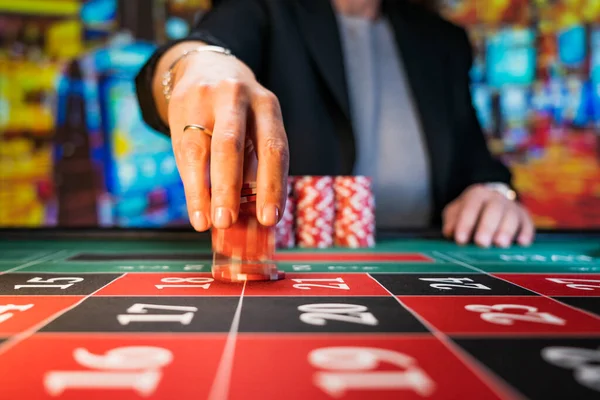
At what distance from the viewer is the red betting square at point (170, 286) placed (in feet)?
3.65

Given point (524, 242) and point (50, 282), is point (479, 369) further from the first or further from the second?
point (524, 242)

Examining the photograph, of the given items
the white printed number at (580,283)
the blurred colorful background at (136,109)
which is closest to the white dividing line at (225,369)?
the white printed number at (580,283)

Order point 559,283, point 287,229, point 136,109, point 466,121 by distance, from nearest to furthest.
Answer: point 559,283 < point 287,229 < point 466,121 < point 136,109

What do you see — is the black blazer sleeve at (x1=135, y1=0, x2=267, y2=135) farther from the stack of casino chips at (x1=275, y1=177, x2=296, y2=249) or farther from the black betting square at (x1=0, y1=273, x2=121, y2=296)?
the black betting square at (x1=0, y1=273, x2=121, y2=296)

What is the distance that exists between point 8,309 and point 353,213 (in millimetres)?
1358

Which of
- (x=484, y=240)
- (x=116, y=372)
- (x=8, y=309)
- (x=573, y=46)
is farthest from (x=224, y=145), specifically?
(x=573, y=46)

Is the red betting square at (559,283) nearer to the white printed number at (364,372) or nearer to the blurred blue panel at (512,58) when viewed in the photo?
the white printed number at (364,372)

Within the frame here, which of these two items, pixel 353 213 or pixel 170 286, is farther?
pixel 353 213

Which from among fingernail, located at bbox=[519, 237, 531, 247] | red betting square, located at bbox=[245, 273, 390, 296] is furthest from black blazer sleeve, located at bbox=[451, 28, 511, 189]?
red betting square, located at bbox=[245, 273, 390, 296]

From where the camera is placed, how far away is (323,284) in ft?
4.03

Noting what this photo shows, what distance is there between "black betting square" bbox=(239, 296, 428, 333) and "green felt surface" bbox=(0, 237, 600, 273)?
1.35 ft

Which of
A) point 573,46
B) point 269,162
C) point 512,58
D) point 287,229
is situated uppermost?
point 573,46

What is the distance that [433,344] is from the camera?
76 cm

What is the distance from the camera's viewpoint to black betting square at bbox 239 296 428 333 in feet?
2.73
